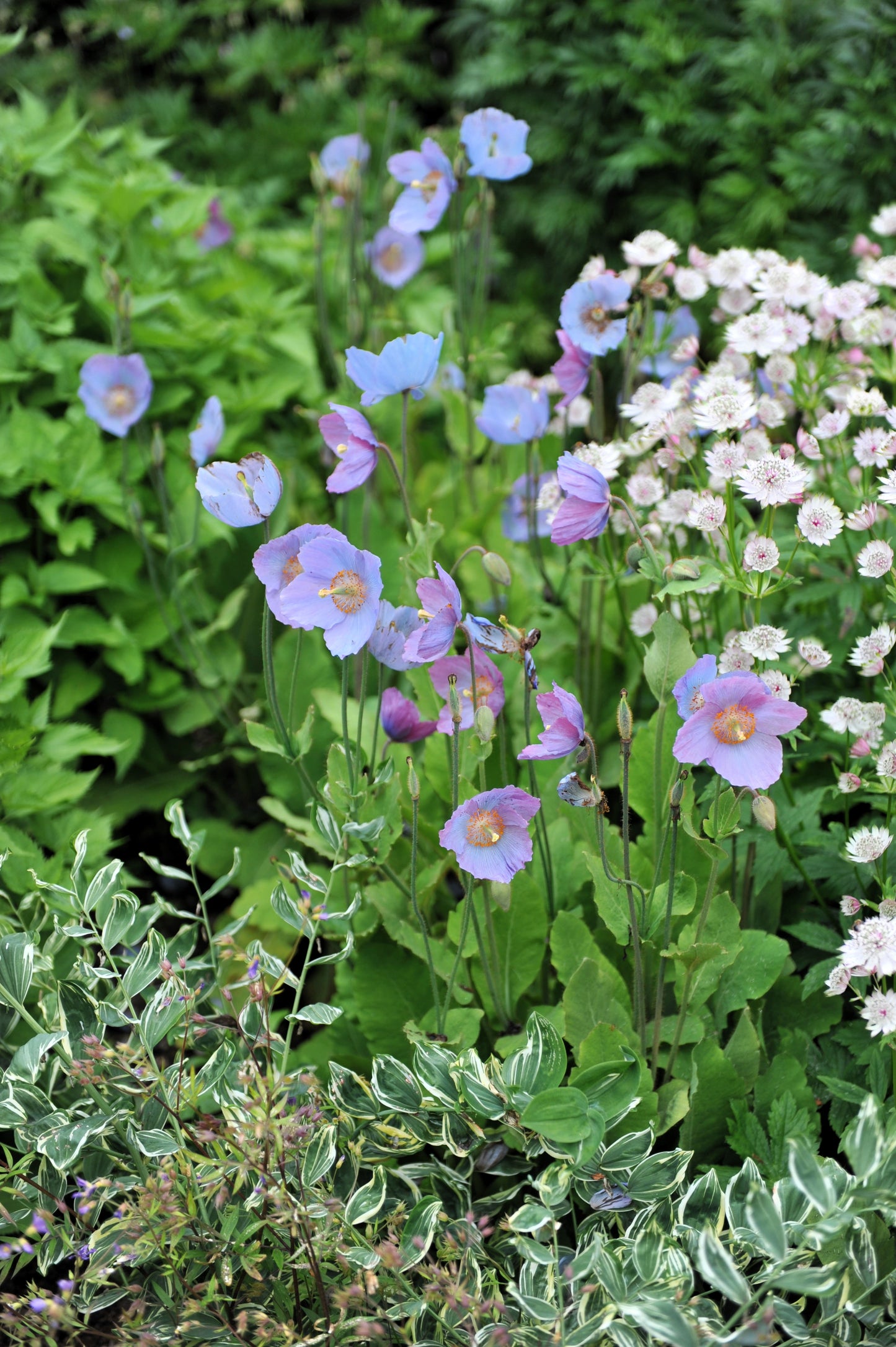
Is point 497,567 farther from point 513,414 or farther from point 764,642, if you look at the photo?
point 513,414

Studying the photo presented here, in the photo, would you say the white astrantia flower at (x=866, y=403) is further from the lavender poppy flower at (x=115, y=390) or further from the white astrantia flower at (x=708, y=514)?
the lavender poppy flower at (x=115, y=390)

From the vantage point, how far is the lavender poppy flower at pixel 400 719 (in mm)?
1398

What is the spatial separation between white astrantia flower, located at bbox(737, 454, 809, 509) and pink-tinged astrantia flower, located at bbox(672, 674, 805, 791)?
0.25m

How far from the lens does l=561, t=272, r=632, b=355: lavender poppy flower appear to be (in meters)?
1.54

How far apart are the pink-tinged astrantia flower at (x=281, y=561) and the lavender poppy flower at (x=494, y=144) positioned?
0.88m

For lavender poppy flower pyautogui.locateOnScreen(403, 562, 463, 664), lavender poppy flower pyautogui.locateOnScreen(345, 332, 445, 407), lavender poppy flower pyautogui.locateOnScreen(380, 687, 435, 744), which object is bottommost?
lavender poppy flower pyautogui.locateOnScreen(380, 687, 435, 744)

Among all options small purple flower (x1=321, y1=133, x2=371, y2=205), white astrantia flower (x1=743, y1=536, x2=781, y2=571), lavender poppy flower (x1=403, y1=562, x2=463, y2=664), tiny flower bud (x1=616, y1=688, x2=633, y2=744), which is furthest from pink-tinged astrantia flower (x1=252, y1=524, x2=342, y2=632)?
small purple flower (x1=321, y1=133, x2=371, y2=205)

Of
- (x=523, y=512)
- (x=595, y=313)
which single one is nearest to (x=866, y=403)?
(x=595, y=313)

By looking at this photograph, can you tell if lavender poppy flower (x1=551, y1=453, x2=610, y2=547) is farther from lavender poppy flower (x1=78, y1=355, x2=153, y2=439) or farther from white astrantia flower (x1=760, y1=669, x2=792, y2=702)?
lavender poppy flower (x1=78, y1=355, x2=153, y2=439)

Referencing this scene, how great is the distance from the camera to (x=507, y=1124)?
1.20 metres

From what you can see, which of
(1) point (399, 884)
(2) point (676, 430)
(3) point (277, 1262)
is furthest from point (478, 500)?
(3) point (277, 1262)

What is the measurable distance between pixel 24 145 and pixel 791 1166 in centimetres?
231

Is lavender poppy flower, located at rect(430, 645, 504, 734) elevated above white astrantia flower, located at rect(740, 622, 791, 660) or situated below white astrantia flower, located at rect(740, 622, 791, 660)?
below

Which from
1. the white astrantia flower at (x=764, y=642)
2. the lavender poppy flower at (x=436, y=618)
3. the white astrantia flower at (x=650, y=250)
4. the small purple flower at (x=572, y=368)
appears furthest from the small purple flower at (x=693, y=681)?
the white astrantia flower at (x=650, y=250)
